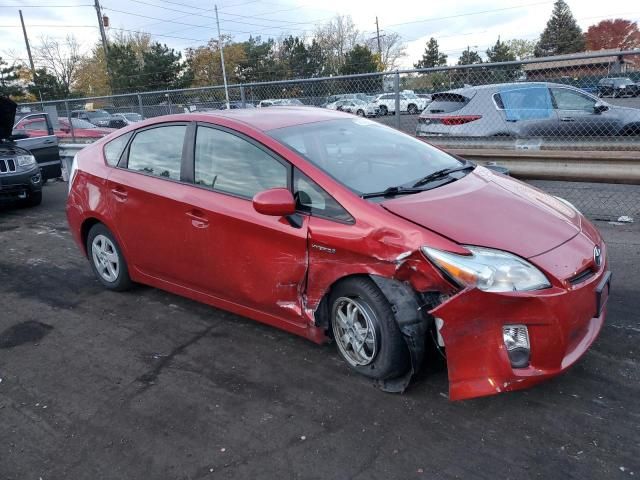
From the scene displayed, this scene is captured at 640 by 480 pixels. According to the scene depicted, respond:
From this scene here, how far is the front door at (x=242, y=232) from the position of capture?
130 inches

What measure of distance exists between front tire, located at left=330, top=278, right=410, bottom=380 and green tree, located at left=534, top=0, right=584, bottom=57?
2292 inches

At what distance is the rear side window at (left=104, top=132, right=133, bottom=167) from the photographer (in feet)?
15.0

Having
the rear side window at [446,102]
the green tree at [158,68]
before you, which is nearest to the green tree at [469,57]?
the rear side window at [446,102]

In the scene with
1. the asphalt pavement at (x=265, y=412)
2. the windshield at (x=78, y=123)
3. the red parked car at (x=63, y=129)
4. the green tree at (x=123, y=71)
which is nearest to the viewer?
the asphalt pavement at (x=265, y=412)

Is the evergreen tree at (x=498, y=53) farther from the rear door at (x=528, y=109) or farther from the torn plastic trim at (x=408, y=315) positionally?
the torn plastic trim at (x=408, y=315)

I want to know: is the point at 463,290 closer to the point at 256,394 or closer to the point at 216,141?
the point at 256,394

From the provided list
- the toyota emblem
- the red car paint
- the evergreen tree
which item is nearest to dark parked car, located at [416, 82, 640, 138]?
the toyota emblem

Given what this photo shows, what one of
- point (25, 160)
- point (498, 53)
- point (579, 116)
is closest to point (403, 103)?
point (579, 116)

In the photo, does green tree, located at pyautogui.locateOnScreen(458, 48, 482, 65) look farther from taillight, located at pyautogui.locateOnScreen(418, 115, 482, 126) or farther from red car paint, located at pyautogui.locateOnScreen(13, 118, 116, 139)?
red car paint, located at pyautogui.locateOnScreen(13, 118, 116, 139)

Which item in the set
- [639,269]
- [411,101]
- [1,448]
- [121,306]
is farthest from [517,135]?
[1,448]

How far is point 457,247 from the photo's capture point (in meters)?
2.72

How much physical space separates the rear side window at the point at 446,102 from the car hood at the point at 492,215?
483cm

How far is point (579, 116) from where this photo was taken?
7680 mm

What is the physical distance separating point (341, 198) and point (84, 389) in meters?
1.97
